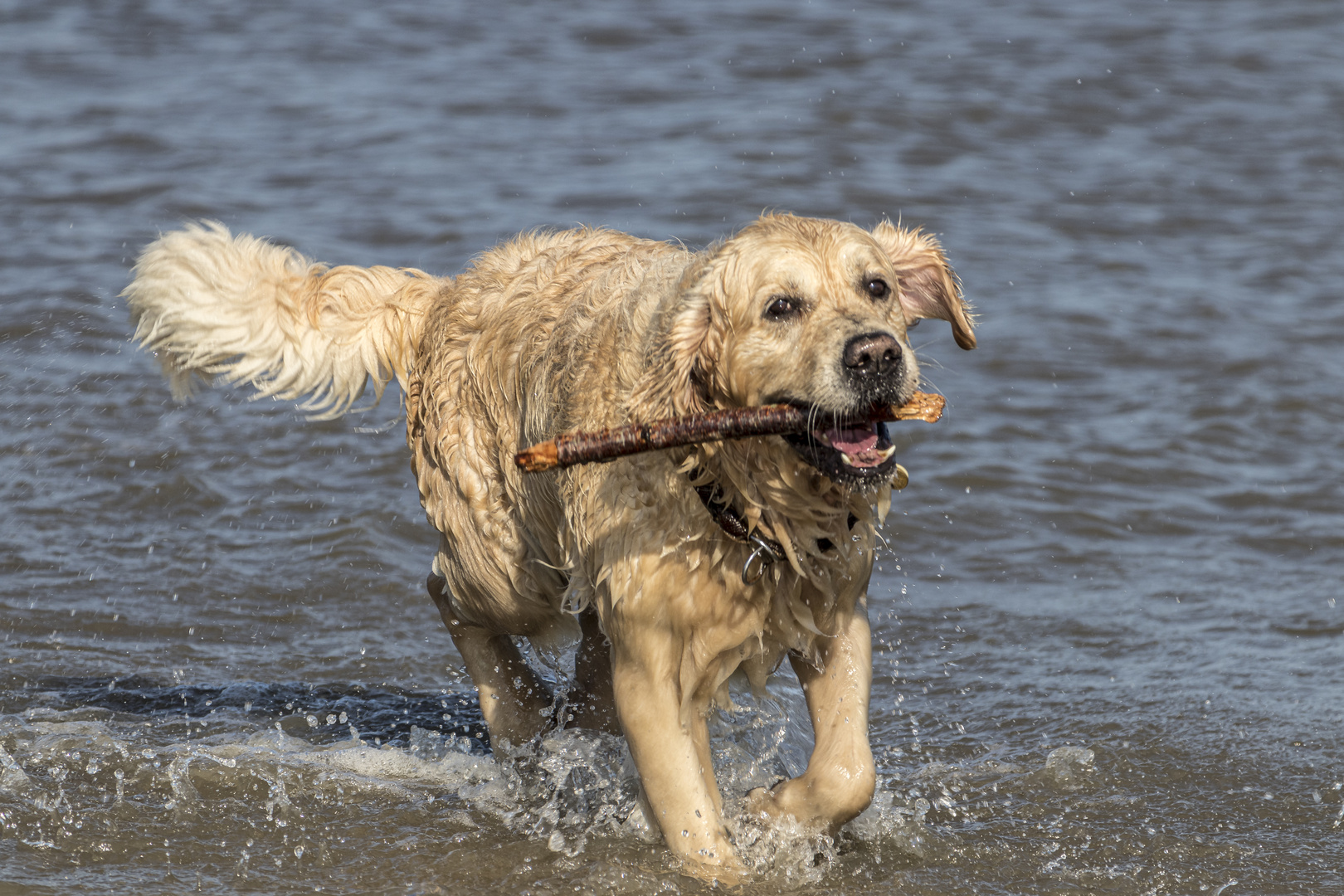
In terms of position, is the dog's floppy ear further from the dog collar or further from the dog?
the dog collar

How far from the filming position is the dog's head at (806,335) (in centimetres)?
411

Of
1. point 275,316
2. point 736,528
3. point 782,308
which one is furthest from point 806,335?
point 275,316

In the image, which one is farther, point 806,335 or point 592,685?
point 592,685

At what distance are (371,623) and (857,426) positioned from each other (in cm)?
338

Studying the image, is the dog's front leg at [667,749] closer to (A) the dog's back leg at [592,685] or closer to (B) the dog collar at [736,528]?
(B) the dog collar at [736,528]

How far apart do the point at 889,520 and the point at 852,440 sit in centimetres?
369

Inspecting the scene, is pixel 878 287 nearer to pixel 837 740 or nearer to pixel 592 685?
pixel 837 740

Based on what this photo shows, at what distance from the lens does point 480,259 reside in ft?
19.2

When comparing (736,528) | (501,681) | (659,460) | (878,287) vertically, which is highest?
(878,287)

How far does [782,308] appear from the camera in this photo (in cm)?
425

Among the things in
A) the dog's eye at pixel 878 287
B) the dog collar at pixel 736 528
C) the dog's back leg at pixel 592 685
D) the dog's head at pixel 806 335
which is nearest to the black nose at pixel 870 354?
the dog's head at pixel 806 335

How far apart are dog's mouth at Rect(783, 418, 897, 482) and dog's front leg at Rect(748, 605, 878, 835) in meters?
0.73

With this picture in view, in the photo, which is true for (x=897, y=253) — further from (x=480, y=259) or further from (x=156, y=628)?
(x=156, y=628)

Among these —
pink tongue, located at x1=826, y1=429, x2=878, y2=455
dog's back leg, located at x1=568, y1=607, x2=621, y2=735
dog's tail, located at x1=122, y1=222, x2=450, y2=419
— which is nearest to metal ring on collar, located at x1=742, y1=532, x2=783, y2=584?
pink tongue, located at x1=826, y1=429, x2=878, y2=455
